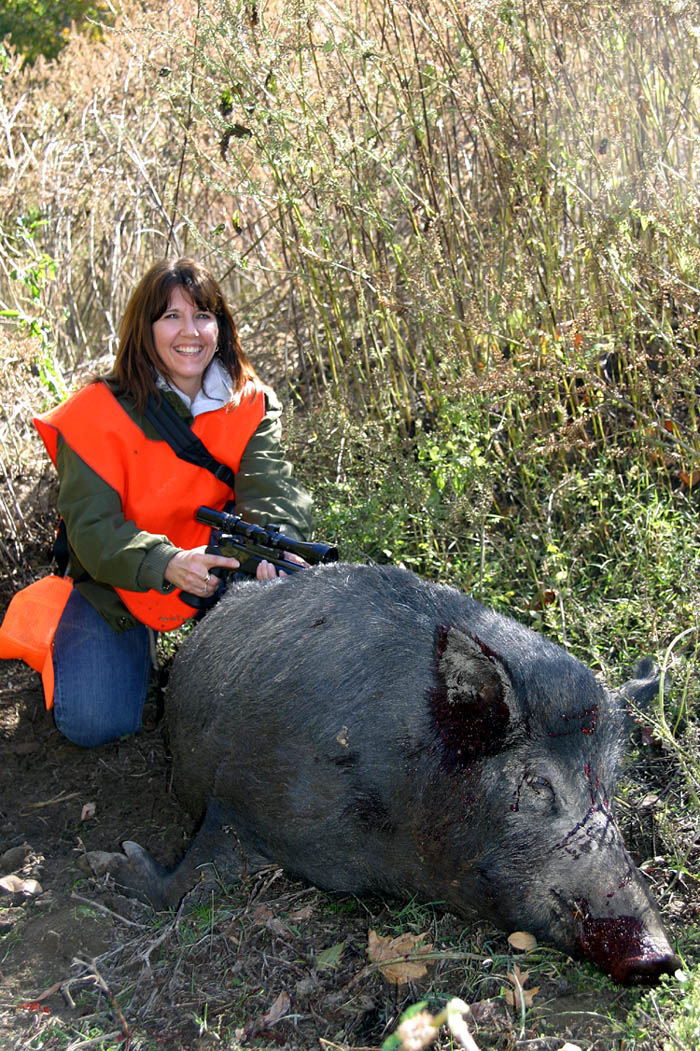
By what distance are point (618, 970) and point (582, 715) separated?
2.00 ft

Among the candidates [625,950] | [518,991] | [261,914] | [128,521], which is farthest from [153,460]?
[625,950]

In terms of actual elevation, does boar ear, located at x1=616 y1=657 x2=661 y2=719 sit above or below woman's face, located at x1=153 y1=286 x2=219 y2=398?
below

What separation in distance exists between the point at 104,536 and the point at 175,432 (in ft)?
1.67

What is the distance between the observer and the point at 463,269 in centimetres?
470

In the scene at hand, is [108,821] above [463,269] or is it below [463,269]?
below

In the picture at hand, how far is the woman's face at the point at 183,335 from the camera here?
149 inches

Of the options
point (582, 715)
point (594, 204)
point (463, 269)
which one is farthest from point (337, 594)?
point (463, 269)

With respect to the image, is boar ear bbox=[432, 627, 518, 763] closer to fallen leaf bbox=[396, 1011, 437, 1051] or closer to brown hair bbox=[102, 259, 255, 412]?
fallen leaf bbox=[396, 1011, 437, 1051]

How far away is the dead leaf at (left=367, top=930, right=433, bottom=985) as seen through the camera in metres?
2.59

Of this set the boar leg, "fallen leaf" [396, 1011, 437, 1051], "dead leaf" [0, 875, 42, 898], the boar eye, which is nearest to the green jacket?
the boar leg

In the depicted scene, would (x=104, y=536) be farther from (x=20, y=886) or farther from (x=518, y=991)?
(x=518, y=991)

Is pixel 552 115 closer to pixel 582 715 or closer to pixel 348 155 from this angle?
pixel 348 155

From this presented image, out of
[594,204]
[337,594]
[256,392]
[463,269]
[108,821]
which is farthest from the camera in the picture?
[463,269]

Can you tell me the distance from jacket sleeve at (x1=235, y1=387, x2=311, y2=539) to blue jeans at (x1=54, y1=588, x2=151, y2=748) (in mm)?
709
